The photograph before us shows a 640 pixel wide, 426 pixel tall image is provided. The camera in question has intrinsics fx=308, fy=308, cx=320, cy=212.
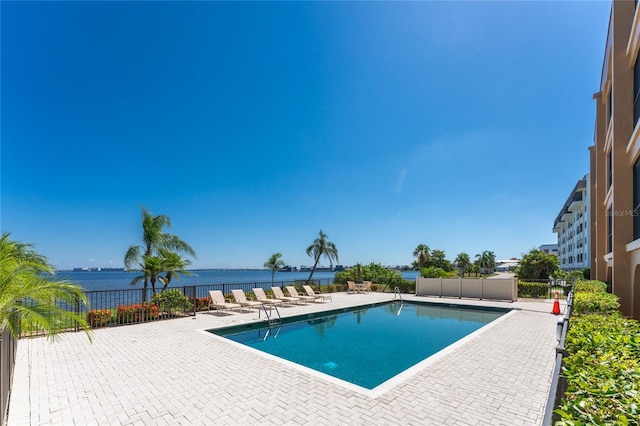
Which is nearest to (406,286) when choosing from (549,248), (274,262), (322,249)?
(322,249)

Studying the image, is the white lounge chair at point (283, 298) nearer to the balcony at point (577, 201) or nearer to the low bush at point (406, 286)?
the low bush at point (406, 286)

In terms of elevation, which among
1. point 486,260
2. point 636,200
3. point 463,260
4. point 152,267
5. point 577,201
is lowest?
point 486,260

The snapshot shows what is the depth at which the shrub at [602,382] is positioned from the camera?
4.79ft

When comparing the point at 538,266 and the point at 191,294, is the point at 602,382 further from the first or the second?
the point at 538,266

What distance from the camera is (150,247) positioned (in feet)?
45.6

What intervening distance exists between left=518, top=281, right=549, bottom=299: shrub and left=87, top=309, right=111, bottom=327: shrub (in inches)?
763

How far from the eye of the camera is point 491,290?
16.4 m

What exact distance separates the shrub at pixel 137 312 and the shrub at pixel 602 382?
35.8ft

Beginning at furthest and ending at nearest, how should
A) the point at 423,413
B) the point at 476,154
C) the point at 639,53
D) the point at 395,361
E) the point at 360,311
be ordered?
the point at 476,154 < the point at 360,311 < the point at 639,53 < the point at 395,361 < the point at 423,413

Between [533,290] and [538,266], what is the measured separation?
2177cm

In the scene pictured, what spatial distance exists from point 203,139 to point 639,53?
19.0 meters

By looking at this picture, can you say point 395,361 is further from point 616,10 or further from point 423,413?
point 616,10

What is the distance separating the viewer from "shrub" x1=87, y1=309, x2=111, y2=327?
9.02m

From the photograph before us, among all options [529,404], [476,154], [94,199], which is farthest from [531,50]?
[94,199]
